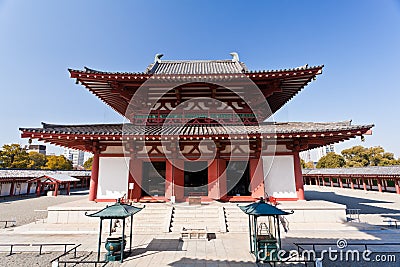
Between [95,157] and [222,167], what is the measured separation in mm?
7368

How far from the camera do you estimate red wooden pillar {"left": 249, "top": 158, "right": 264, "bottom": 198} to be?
12.0 meters

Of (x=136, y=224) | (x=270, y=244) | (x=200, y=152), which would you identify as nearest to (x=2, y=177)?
(x=136, y=224)

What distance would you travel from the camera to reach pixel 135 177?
40.0 feet

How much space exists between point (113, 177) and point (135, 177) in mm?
1296

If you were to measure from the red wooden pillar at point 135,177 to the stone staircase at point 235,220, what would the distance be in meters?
5.01

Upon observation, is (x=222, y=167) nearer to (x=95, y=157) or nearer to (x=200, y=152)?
(x=200, y=152)

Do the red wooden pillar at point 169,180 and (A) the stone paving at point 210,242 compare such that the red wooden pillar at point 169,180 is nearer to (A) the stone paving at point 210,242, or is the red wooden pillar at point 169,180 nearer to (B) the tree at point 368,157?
(A) the stone paving at point 210,242

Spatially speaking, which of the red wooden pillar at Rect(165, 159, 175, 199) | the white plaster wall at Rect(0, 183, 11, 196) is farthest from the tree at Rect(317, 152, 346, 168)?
the white plaster wall at Rect(0, 183, 11, 196)

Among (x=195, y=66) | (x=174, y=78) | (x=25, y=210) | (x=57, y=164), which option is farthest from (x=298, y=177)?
(x=57, y=164)

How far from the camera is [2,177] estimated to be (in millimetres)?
27766

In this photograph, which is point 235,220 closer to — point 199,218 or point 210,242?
point 199,218

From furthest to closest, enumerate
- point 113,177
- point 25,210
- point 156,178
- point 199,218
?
point 25,210 < point 156,178 < point 113,177 < point 199,218

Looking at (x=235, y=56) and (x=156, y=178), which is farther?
(x=235, y=56)

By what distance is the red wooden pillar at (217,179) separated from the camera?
1212cm
